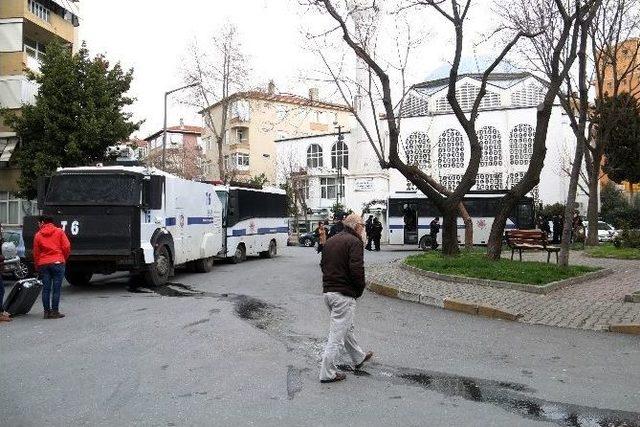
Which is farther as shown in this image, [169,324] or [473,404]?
[169,324]

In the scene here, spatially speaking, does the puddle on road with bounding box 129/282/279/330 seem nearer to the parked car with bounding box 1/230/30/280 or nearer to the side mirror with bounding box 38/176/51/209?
the side mirror with bounding box 38/176/51/209

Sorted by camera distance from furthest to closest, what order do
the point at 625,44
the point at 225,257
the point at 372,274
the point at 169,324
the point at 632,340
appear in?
the point at 625,44, the point at 225,257, the point at 372,274, the point at 169,324, the point at 632,340

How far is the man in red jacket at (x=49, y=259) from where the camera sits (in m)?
10.4

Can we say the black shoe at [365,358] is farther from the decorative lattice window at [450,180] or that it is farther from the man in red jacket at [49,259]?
the decorative lattice window at [450,180]

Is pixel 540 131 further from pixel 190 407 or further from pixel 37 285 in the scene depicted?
pixel 190 407

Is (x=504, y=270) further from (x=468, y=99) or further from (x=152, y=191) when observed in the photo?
(x=468, y=99)

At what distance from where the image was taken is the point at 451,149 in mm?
59750

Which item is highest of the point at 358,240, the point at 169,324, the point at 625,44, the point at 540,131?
the point at 625,44

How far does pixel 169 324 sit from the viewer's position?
976 centimetres

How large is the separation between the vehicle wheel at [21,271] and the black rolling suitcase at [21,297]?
6.03 m

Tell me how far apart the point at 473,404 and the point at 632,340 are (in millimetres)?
4084

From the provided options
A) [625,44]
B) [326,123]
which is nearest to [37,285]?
[625,44]

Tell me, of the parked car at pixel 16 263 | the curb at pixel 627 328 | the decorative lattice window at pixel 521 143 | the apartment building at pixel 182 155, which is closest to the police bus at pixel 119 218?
the parked car at pixel 16 263

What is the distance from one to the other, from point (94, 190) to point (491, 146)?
4992 cm
